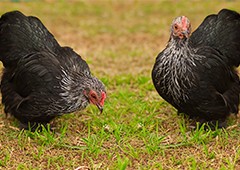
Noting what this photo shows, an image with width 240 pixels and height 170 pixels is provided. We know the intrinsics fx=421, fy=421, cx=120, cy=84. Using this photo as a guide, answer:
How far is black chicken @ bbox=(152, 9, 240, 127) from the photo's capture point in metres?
4.26

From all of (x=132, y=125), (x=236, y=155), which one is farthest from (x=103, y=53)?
(x=236, y=155)

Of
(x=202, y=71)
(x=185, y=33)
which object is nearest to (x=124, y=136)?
(x=202, y=71)

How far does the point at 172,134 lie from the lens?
15.4 ft

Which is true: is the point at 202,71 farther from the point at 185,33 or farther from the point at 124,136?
the point at 124,136

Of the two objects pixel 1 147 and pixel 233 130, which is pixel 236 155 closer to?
pixel 233 130

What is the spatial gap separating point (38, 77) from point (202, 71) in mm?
1703

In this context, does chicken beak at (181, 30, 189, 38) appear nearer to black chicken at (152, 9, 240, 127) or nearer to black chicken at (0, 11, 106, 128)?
black chicken at (152, 9, 240, 127)

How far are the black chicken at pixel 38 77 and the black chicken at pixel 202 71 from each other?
720 millimetres

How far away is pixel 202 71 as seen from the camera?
4348 mm

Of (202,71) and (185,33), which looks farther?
(202,71)

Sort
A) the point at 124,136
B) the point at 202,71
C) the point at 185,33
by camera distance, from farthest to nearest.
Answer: the point at 124,136 < the point at 202,71 < the point at 185,33

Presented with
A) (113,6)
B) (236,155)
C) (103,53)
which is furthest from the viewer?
(113,6)

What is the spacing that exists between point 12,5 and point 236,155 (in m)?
8.01

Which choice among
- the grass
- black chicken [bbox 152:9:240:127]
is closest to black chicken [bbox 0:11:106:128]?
the grass
